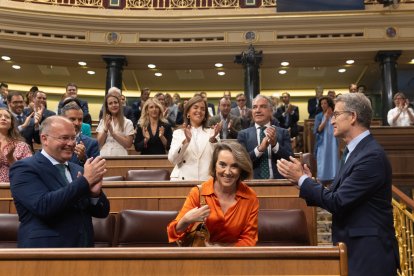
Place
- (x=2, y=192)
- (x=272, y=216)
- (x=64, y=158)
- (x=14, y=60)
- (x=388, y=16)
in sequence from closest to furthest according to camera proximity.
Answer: (x=64, y=158) < (x=272, y=216) < (x=2, y=192) < (x=388, y=16) < (x=14, y=60)

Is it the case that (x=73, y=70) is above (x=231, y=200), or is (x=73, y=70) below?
above

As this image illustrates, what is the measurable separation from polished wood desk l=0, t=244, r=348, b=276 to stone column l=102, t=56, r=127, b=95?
7.94m

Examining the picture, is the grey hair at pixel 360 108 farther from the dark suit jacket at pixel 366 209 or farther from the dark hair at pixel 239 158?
the dark hair at pixel 239 158

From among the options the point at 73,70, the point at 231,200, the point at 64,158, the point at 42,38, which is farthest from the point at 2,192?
the point at 73,70

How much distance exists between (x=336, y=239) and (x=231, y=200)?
48 cm

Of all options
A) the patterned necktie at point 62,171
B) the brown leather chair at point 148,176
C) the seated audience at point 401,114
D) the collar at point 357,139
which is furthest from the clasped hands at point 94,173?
the seated audience at point 401,114

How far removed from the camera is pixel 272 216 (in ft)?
7.93

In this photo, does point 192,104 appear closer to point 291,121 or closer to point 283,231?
point 283,231

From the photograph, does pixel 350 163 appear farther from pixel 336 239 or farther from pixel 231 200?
pixel 231 200

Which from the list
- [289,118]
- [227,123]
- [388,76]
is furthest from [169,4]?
[227,123]

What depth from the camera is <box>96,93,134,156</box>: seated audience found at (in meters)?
3.86

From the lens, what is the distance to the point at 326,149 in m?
5.24

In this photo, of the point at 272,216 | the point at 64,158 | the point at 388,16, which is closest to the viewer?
the point at 64,158

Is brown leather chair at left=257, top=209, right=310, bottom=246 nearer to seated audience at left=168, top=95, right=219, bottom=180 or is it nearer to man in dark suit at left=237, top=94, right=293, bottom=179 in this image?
man in dark suit at left=237, top=94, right=293, bottom=179
